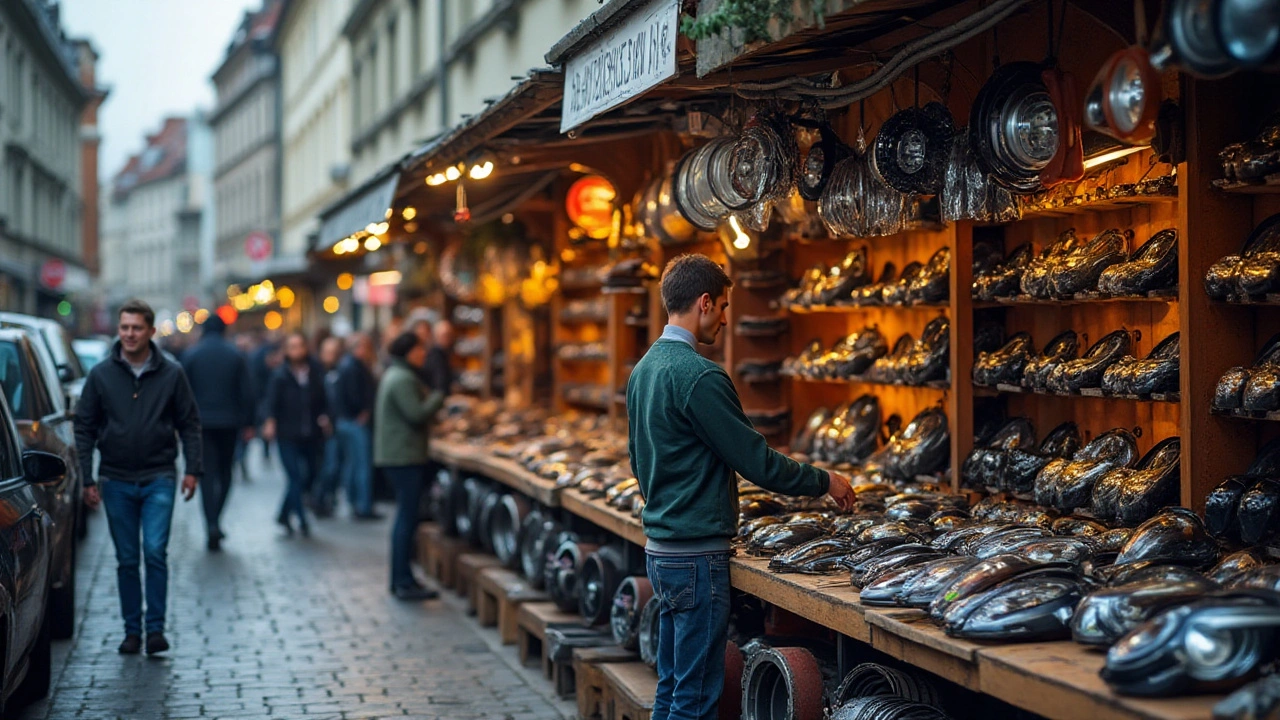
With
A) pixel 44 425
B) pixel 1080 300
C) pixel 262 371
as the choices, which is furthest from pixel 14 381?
pixel 262 371

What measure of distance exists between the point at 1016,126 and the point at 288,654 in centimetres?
563

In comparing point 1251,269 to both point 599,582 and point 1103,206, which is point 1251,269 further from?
point 599,582

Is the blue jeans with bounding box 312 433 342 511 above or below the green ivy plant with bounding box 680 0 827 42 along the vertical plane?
below

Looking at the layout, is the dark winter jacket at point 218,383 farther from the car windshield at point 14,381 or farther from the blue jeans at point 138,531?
the blue jeans at point 138,531

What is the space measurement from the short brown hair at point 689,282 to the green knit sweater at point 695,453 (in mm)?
152

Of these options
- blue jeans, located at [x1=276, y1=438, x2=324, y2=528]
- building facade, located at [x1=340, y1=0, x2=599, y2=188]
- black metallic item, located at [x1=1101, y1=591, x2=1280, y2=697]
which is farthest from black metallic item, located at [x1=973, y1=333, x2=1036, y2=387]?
blue jeans, located at [x1=276, y1=438, x2=324, y2=528]

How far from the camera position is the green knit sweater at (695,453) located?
17.0 ft

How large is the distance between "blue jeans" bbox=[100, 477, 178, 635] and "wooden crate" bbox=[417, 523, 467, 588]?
325 cm

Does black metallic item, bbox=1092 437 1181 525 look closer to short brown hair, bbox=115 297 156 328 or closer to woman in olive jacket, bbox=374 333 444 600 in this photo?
short brown hair, bbox=115 297 156 328

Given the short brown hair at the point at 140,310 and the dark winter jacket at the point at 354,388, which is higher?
the short brown hair at the point at 140,310

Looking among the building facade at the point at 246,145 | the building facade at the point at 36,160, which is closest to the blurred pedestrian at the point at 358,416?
the building facade at the point at 36,160

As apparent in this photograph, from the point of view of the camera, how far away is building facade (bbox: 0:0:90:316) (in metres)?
34.8

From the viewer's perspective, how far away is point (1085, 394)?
230 inches

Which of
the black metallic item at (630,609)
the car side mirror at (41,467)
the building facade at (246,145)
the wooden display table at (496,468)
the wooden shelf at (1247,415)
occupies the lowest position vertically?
the black metallic item at (630,609)
